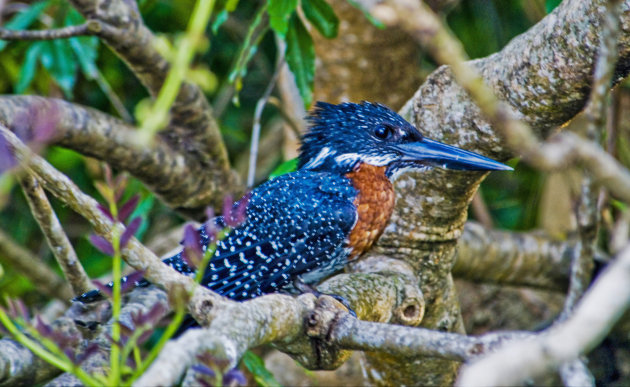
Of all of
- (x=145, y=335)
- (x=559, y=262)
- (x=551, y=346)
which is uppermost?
(x=559, y=262)

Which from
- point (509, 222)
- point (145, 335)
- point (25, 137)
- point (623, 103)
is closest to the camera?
point (145, 335)

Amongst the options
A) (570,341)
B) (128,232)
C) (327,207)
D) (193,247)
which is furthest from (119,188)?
(327,207)

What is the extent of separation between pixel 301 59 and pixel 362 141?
0.47m

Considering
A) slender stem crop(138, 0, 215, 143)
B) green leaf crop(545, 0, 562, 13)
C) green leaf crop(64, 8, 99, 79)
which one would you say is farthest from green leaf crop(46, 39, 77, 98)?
slender stem crop(138, 0, 215, 143)

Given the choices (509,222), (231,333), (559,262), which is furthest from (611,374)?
(231,333)

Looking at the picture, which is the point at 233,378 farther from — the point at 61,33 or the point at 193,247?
the point at 61,33

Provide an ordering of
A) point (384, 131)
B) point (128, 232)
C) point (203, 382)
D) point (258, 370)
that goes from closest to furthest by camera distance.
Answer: point (203, 382), point (128, 232), point (258, 370), point (384, 131)

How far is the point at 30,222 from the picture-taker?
16.1 ft

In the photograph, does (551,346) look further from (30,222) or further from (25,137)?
(30,222)

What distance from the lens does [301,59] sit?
125 inches

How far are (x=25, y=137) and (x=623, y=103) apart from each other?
355 centimetres

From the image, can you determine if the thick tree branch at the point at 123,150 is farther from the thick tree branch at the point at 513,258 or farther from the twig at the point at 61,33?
the thick tree branch at the point at 513,258

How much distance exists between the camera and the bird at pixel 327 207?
2699 millimetres

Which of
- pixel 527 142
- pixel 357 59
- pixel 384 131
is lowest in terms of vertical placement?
pixel 527 142
